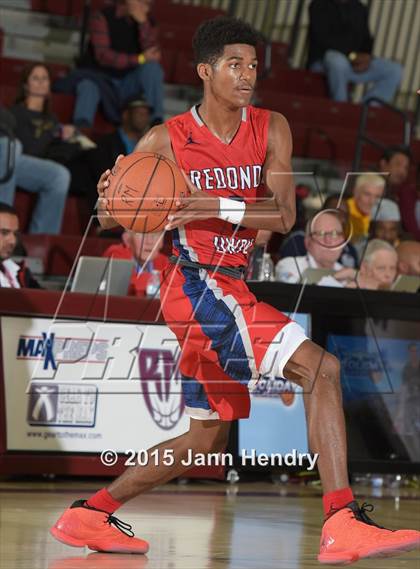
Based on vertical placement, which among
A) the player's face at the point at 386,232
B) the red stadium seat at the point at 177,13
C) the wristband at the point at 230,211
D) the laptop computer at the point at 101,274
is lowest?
the wristband at the point at 230,211

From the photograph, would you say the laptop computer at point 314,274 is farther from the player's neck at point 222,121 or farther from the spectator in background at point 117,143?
the player's neck at point 222,121

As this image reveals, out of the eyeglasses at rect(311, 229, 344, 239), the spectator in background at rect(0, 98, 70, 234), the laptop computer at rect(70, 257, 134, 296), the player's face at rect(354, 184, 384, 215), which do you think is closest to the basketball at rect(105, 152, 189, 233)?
the laptop computer at rect(70, 257, 134, 296)

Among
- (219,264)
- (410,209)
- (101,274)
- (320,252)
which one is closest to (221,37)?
(219,264)

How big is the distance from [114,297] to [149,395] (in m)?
0.71

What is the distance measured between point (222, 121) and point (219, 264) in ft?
Result: 2.07

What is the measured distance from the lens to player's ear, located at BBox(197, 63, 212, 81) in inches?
212

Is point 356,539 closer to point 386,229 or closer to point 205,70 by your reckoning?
point 205,70

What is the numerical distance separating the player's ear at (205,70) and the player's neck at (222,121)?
0.10 meters

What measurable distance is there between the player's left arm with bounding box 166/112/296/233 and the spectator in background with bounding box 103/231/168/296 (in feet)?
12.6

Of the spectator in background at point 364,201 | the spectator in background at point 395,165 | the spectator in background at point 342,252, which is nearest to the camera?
the spectator in background at point 342,252

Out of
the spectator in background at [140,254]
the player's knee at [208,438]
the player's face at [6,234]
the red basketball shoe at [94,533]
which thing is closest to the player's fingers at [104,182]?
the player's knee at [208,438]

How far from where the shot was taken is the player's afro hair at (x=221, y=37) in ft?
17.4

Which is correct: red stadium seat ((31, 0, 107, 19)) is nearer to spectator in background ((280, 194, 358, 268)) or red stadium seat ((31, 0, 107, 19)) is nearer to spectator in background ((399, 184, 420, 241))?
spectator in background ((399, 184, 420, 241))

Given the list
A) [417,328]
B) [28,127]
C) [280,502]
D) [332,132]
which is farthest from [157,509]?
[332,132]
